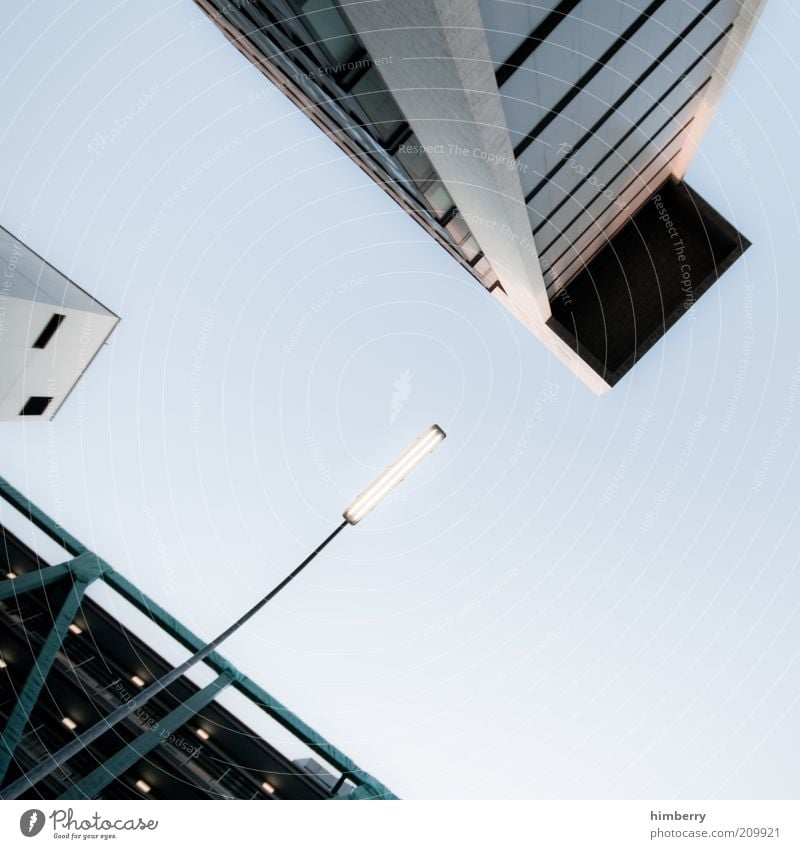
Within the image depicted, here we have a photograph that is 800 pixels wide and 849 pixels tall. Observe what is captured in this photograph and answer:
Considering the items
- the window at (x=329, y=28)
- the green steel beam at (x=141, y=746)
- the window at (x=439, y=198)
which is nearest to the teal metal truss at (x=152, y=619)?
the green steel beam at (x=141, y=746)

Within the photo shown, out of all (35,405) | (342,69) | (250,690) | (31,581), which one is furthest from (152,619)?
(342,69)

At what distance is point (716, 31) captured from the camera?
1197 cm

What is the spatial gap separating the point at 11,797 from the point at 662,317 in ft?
60.0

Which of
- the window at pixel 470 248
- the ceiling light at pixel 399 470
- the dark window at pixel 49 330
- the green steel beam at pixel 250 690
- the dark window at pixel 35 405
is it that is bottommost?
the green steel beam at pixel 250 690

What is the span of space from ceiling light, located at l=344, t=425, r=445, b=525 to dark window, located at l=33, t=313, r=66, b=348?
1670 centimetres

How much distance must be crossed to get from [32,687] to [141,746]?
507 centimetres

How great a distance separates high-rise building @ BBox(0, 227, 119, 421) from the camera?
54.3ft

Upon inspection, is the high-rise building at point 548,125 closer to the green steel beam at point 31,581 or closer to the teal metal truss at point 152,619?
the teal metal truss at point 152,619

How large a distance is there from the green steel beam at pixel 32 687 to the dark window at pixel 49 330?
1038 cm

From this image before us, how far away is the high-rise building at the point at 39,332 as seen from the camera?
54.3ft

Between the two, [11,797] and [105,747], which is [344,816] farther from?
[105,747]

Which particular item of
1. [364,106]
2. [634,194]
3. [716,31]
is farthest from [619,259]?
Answer: [364,106]

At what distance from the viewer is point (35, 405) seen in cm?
2148

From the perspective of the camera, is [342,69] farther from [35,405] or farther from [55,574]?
[55,574]
